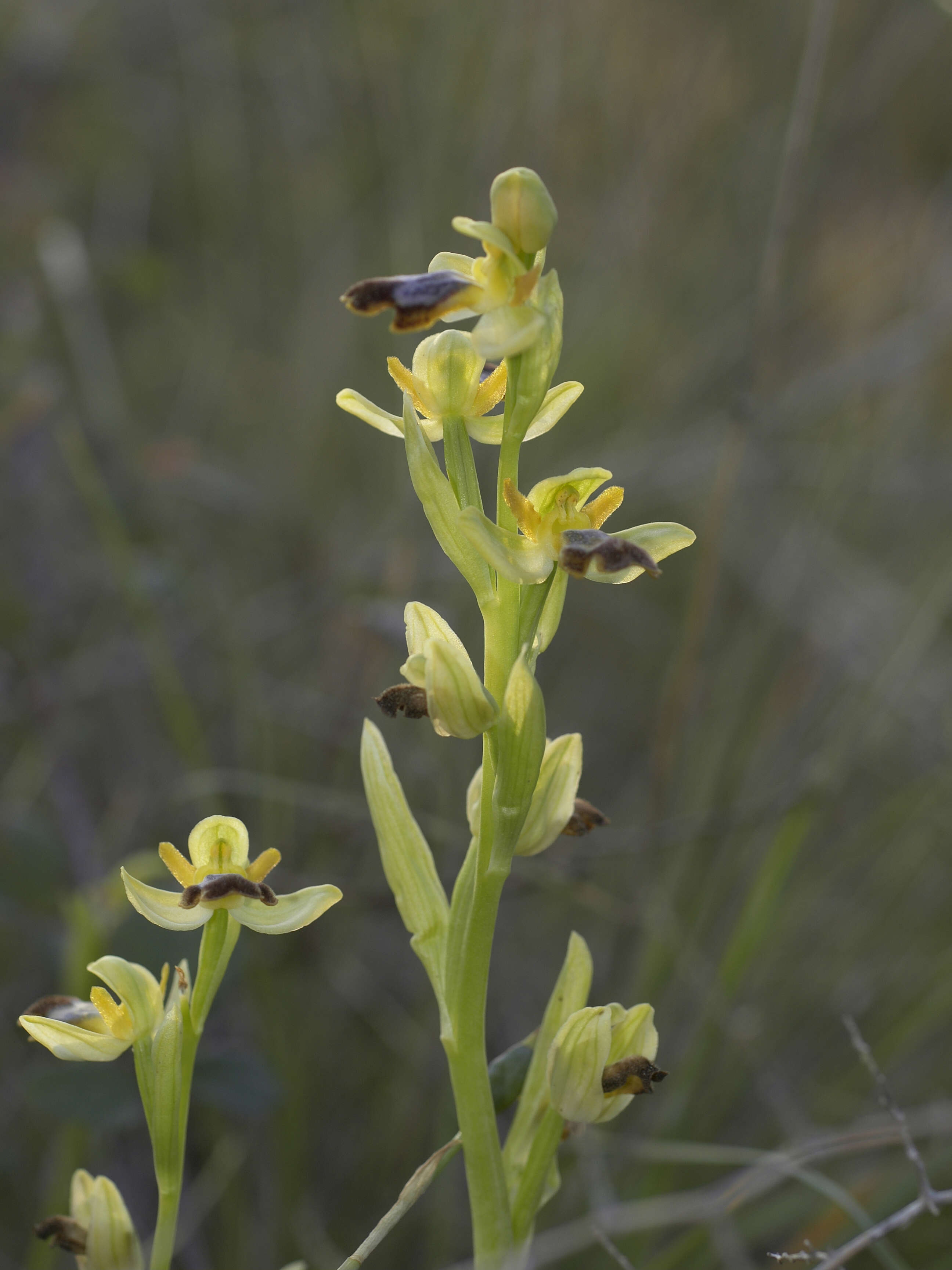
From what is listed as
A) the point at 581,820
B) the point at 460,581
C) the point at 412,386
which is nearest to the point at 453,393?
the point at 412,386

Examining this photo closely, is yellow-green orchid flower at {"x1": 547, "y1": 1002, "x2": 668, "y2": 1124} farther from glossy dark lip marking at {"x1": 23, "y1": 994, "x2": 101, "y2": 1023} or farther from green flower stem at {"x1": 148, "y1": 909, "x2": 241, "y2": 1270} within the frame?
glossy dark lip marking at {"x1": 23, "y1": 994, "x2": 101, "y2": 1023}

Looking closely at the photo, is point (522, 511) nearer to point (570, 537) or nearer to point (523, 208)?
point (570, 537)

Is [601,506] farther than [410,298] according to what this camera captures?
Yes

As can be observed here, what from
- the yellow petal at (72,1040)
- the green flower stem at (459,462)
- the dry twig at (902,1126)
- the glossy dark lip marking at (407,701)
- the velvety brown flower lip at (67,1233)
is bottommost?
the velvety brown flower lip at (67,1233)

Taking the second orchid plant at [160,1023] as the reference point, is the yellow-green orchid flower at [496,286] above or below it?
above

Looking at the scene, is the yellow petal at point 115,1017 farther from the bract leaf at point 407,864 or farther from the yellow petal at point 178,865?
the bract leaf at point 407,864

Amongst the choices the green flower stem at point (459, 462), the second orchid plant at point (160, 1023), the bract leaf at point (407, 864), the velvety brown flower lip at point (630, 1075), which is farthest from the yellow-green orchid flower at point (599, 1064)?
the green flower stem at point (459, 462)

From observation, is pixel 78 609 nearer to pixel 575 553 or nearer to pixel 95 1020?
pixel 95 1020

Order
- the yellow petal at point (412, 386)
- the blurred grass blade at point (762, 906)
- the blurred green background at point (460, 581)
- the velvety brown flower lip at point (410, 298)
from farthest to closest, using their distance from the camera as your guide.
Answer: the blurred green background at point (460, 581) → the blurred grass blade at point (762, 906) → the yellow petal at point (412, 386) → the velvety brown flower lip at point (410, 298)
